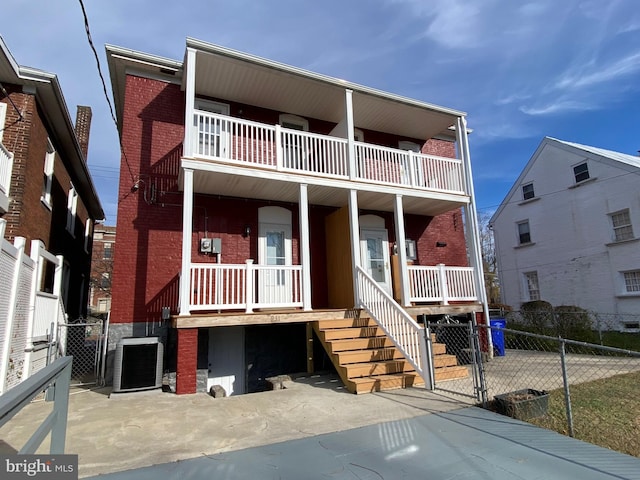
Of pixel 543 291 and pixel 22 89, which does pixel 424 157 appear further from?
pixel 543 291

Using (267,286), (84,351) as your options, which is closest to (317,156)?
(267,286)

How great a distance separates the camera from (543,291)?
760 inches

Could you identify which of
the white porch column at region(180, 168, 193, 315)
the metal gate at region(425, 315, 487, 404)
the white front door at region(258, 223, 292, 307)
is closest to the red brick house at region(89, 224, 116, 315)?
the white front door at region(258, 223, 292, 307)

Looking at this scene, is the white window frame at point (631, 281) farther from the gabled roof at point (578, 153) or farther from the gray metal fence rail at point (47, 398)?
the gray metal fence rail at point (47, 398)

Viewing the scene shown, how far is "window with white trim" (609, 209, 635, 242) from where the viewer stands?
1619 cm

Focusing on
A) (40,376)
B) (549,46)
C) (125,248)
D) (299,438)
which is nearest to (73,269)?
(125,248)

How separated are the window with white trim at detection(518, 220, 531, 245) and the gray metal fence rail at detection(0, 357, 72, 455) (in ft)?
72.8

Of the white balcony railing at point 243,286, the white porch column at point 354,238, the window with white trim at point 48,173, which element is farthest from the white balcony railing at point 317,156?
the window with white trim at point 48,173

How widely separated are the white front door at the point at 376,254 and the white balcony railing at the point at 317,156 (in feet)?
6.01

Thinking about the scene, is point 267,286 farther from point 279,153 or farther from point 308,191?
point 279,153

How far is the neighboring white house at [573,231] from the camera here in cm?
1617

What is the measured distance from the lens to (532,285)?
20.1 meters

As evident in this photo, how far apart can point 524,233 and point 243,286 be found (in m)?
18.2

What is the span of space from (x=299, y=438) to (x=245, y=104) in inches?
357
